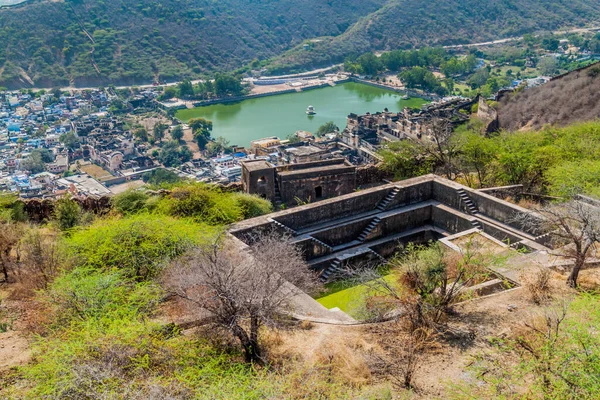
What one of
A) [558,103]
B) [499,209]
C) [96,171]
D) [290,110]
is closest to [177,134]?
[96,171]

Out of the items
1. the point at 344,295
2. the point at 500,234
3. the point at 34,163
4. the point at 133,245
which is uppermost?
the point at 133,245

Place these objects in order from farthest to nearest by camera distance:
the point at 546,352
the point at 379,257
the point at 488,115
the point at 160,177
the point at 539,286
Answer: the point at 160,177 < the point at 488,115 < the point at 379,257 < the point at 539,286 < the point at 546,352

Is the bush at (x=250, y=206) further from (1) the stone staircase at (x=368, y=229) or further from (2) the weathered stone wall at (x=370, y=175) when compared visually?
(2) the weathered stone wall at (x=370, y=175)

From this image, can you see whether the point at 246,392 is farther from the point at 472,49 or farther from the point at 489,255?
the point at 472,49

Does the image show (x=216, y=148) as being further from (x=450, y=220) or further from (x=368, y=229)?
(x=450, y=220)

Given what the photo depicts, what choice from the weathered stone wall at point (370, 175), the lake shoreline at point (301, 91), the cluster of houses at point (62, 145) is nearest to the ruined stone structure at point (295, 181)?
the weathered stone wall at point (370, 175)
